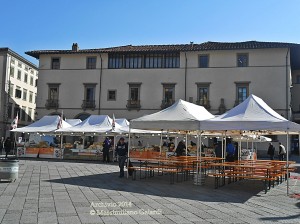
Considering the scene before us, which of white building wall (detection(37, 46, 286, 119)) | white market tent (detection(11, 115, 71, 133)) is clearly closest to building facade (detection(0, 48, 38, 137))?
white building wall (detection(37, 46, 286, 119))

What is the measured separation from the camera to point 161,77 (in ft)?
128

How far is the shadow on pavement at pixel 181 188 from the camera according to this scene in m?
10.2

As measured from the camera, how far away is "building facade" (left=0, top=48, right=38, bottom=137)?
4891 cm

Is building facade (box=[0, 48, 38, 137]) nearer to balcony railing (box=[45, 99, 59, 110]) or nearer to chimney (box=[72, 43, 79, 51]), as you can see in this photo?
balcony railing (box=[45, 99, 59, 110])

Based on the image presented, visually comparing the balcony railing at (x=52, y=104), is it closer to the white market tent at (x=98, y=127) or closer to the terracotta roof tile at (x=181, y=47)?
the terracotta roof tile at (x=181, y=47)

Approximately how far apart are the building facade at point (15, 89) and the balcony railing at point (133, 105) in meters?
19.1

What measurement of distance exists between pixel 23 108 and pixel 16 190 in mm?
47558

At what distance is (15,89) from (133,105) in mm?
22107

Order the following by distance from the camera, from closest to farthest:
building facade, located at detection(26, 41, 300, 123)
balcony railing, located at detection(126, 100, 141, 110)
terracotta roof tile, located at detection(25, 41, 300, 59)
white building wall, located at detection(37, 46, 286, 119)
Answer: white building wall, located at detection(37, 46, 286, 119)
building facade, located at detection(26, 41, 300, 123)
terracotta roof tile, located at detection(25, 41, 300, 59)
balcony railing, located at detection(126, 100, 141, 110)

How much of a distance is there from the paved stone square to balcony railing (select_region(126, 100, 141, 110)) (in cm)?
2652

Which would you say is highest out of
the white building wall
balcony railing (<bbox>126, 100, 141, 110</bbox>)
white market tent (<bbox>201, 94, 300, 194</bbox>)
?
the white building wall

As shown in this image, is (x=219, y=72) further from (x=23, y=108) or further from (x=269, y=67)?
(x=23, y=108)

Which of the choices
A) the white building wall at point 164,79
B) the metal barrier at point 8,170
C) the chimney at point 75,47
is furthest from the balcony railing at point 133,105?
the metal barrier at point 8,170

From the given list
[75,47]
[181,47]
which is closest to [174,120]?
[181,47]
